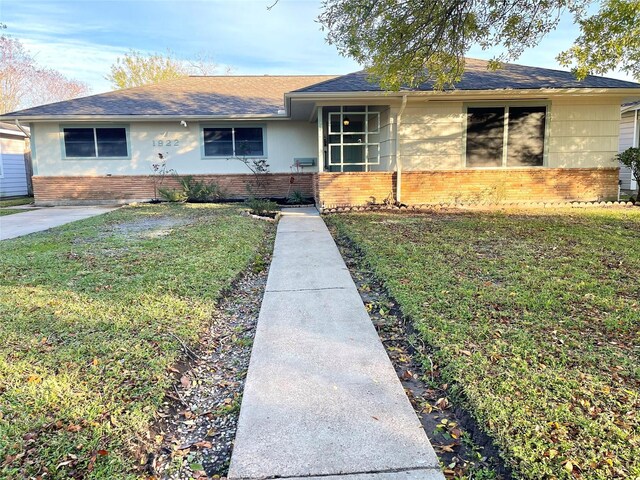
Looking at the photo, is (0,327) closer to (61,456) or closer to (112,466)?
(61,456)

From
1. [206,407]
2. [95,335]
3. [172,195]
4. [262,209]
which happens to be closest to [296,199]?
[262,209]

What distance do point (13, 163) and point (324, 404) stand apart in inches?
832

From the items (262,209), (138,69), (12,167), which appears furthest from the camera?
(138,69)

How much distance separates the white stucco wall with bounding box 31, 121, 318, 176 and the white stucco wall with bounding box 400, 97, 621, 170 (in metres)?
4.46

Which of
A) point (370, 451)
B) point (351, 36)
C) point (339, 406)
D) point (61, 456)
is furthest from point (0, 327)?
point (351, 36)

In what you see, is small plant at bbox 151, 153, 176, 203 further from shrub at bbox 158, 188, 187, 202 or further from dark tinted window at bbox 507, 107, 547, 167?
dark tinted window at bbox 507, 107, 547, 167

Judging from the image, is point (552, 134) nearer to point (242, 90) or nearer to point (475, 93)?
point (475, 93)

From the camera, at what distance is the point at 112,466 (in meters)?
1.98

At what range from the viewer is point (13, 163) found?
1870 centimetres

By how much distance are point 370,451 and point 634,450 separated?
1188 millimetres

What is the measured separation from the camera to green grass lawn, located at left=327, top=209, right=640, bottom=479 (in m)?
2.09

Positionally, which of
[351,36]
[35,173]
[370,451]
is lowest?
[370,451]

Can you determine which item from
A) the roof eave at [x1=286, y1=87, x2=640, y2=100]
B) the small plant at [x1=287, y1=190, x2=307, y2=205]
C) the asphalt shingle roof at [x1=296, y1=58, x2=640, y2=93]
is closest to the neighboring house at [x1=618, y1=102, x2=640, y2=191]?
the asphalt shingle roof at [x1=296, y1=58, x2=640, y2=93]

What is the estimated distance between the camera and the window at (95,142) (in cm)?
1455
